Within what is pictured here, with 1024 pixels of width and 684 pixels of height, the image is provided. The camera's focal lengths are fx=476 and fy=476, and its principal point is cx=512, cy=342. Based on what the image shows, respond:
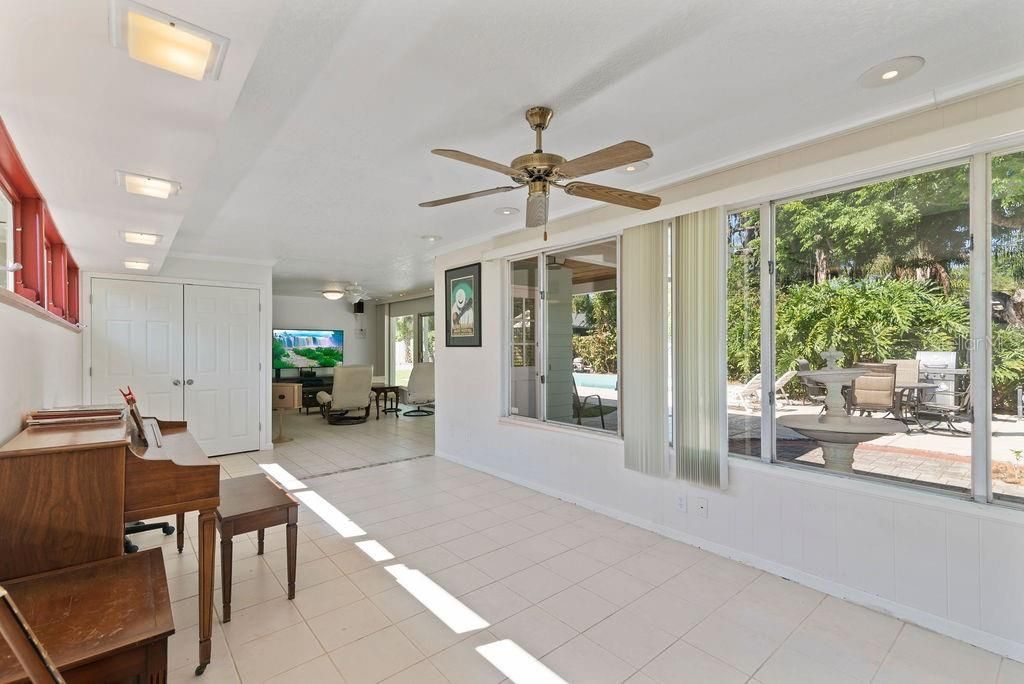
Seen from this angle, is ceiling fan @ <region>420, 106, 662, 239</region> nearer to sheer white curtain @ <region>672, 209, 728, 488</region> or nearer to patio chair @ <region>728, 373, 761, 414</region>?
sheer white curtain @ <region>672, 209, 728, 488</region>

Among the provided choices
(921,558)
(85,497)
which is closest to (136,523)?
(85,497)

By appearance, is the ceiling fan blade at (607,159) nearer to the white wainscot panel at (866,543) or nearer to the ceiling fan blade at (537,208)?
the ceiling fan blade at (537,208)

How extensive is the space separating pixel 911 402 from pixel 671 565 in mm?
1540

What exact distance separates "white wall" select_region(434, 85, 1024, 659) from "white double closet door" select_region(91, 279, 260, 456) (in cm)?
415

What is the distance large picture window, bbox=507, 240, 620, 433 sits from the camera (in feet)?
12.5

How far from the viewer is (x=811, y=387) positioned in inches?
107

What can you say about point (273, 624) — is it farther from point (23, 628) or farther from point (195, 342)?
point (195, 342)

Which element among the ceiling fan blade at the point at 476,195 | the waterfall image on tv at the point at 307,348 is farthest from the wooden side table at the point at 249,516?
the waterfall image on tv at the point at 307,348

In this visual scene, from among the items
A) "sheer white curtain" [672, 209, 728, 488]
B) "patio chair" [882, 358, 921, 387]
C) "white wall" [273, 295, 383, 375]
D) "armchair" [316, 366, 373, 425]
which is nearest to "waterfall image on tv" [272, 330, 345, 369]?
"white wall" [273, 295, 383, 375]

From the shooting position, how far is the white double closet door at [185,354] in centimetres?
504

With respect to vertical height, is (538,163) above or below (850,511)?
above

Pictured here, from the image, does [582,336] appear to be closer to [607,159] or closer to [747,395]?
[747,395]

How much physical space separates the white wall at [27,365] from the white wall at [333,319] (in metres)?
6.28

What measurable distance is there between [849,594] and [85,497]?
3.39 meters
